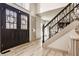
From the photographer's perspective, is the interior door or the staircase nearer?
the interior door

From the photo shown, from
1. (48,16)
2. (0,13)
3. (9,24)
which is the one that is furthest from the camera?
(9,24)

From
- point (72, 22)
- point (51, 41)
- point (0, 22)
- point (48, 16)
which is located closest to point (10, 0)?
point (0, 22)

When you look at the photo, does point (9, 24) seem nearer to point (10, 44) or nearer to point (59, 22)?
point (10, 44)

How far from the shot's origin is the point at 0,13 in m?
3.01

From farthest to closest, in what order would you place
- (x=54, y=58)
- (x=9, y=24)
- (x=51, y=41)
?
(x=51, y=41)
(x=9, y=24)
(x=54, y=58)

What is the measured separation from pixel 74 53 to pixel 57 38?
167 centimetres

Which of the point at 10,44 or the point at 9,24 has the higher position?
the point at 9,24

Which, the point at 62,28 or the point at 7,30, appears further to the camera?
the point at 62,28

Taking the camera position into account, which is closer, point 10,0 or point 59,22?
point 10,0

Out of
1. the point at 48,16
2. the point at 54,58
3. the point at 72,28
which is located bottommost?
the point at 54,58

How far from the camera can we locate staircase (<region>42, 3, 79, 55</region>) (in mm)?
3479

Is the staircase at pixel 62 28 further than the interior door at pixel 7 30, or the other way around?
the staircase at pixel 62 28

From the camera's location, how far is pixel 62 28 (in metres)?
3.96

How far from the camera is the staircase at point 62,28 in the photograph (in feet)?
11.4
